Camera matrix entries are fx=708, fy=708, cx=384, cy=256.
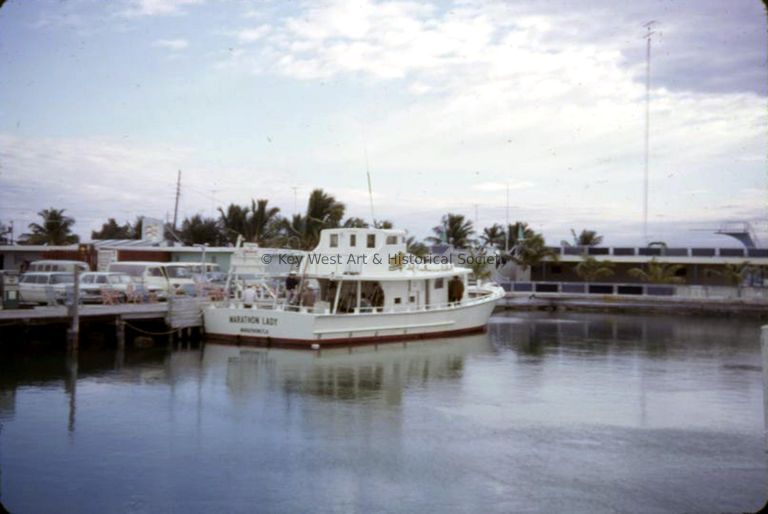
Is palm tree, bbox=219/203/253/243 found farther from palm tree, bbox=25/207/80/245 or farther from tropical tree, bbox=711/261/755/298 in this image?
tropical tree, bbox=711/261/755/298

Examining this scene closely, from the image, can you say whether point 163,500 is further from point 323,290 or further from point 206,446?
point 323,290

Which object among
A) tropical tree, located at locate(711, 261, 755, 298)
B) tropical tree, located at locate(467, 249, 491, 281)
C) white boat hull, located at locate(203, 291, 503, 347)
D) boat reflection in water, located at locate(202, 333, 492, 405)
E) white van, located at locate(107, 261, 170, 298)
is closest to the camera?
boat reflection in water, located at locate(202, 333, 492, 405)

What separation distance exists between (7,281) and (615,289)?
1425 inches

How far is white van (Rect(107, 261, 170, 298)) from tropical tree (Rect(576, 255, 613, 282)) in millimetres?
29291

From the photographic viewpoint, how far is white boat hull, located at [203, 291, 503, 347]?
25.5 meters

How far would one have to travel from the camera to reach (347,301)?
28.0 metres

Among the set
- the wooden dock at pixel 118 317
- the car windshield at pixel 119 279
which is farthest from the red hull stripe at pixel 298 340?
the car windshield at pixel 119 279

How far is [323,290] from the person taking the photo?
28672 mm

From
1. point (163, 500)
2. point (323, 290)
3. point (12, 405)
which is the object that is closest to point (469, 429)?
point (163, 500)

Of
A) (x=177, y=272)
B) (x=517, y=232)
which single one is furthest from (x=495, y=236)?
(x=177, y=272)

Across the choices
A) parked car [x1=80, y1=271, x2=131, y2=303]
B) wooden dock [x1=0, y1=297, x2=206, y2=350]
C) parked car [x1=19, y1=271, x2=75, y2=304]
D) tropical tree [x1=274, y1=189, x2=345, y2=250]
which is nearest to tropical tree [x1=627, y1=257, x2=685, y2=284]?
tropical tree [x1=274, y1=189, x2=345, y2=250]

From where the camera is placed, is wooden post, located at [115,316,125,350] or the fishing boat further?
the fishing boat

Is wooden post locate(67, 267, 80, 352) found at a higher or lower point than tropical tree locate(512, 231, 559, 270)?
lower

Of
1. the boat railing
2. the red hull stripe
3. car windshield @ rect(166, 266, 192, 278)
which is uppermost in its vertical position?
car windshield @ rect(166, 266, 192, 278)
